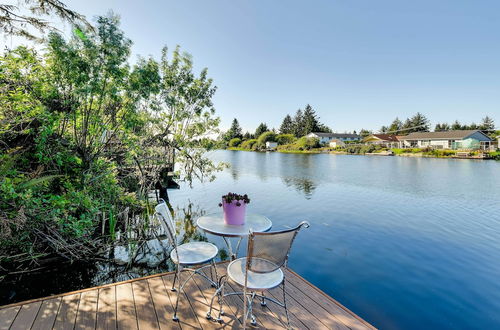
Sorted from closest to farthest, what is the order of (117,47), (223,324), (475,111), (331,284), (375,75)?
1. (223,324)
2. (117,47)
3. (331,284)
4. (375,75)
5. (475,111)

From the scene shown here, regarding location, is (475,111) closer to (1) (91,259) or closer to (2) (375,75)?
(2) (375,75)

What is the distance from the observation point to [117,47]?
13.0 feet

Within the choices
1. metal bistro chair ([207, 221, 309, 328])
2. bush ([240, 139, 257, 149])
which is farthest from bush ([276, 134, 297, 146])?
metal bistro chair ([207, 221, 309, 328])

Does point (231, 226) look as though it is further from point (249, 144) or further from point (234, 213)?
point (249, 144)

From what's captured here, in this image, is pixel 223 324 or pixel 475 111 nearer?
pixel 223 324

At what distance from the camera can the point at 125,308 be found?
7.45ft

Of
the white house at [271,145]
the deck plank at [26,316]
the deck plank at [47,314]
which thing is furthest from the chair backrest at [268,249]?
the white house at [271,145]

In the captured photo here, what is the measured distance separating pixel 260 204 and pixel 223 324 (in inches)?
303

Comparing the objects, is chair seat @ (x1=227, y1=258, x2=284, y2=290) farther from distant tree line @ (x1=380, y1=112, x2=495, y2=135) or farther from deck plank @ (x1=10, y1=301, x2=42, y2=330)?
distant tree line @ (x1=380, y1=112, x2=495, y2=135)

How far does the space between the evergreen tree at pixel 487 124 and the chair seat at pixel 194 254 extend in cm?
6961

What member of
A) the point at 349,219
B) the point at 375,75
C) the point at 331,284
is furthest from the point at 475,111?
the point at 331,284

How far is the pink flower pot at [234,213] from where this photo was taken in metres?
2.70

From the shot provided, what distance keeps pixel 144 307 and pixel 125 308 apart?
176 mm

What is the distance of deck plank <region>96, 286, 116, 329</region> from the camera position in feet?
6.70
